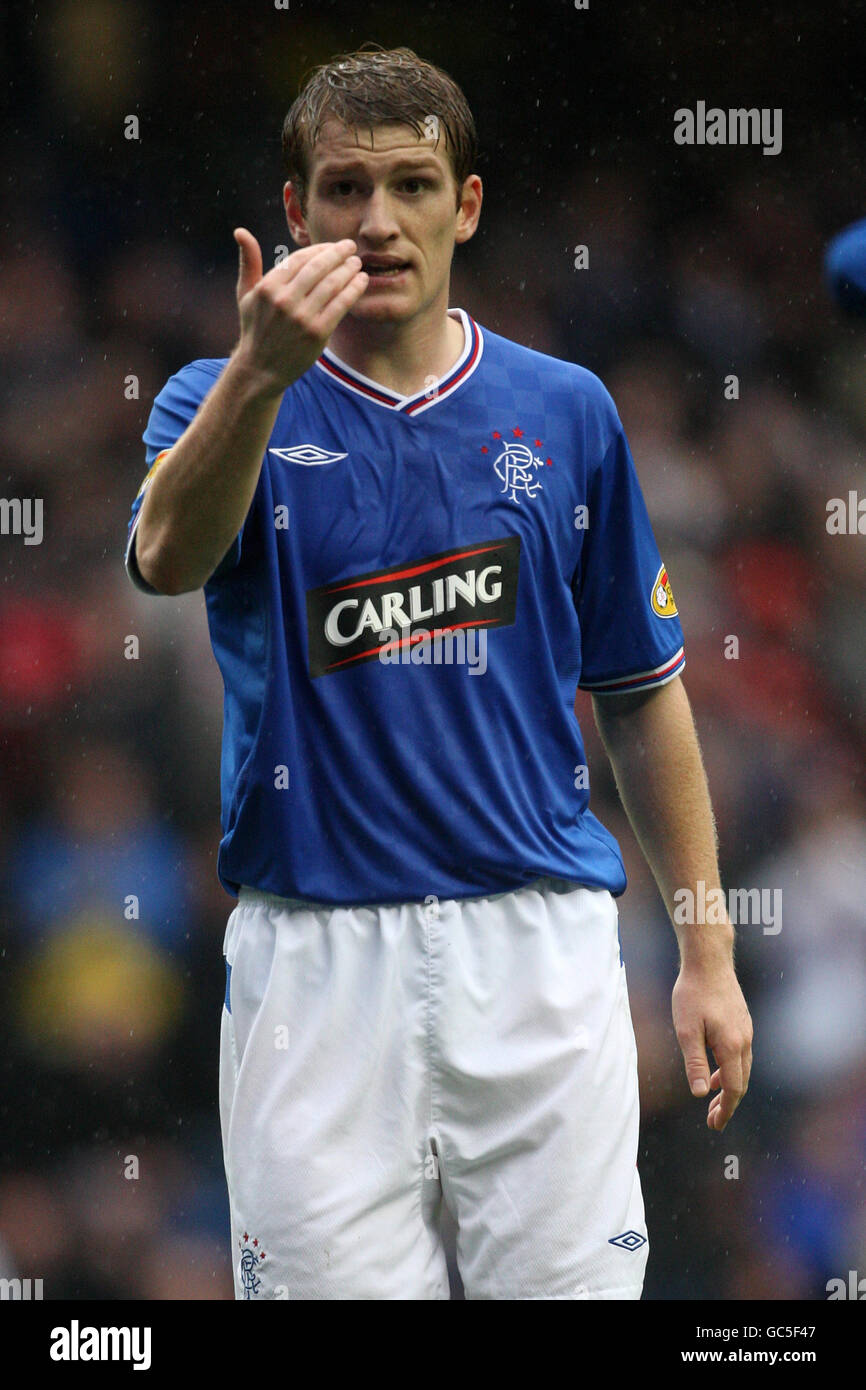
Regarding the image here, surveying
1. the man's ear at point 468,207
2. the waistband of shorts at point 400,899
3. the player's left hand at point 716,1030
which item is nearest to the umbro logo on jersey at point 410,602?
the waistband of shorts at point 400,899

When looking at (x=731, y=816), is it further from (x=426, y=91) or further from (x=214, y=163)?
(x=426, y=91)

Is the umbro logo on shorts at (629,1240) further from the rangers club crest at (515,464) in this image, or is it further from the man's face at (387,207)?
the man's face at (387,207)

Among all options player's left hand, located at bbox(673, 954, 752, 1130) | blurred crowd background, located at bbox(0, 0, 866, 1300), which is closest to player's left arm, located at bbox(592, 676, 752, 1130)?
player's left hand, located at bbox(673, 954, 752, 1130)

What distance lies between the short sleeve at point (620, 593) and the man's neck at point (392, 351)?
0.82ft

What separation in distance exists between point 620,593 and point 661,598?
0.09 meters

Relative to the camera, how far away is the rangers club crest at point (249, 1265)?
1739mm

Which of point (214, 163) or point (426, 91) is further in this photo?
point (214, 163)

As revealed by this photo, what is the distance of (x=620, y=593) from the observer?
1.97 m

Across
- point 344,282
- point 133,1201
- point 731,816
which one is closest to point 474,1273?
point 344,282

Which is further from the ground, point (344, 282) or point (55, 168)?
point (55, 168)

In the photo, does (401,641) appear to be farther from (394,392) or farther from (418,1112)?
(418,1112)

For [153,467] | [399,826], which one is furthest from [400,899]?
[153,467]

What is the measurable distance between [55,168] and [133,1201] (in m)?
2.49

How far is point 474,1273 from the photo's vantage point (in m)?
1.77
